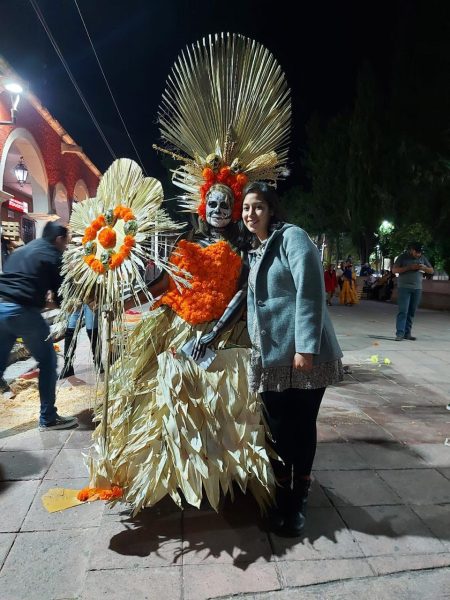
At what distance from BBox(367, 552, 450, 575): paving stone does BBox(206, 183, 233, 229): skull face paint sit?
5.85 feet

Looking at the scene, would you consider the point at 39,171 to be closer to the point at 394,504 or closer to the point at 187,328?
the point at 187,328

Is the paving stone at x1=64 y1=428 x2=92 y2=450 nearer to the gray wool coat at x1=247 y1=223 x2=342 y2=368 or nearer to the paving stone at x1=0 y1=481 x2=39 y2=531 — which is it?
the paving stone at x1=0 y1=481 x2=39 y2=531

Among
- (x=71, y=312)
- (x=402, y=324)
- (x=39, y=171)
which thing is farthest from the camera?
(x=39, y=171)

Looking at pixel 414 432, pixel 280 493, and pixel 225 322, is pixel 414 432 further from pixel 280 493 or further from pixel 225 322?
pixel 225 322

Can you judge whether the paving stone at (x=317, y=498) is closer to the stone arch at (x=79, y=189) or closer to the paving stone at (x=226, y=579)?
the paving stone at (x=226, y=579)

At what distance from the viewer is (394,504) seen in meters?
2.39

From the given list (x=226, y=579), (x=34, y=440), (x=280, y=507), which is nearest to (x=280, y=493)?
(x=280, y=507)

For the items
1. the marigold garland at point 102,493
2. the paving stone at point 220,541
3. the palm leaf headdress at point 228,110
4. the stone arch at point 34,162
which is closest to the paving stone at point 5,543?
the marigold garland at point 102,493

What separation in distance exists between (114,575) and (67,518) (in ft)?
1.91

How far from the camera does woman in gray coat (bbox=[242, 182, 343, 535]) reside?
6.31 ft

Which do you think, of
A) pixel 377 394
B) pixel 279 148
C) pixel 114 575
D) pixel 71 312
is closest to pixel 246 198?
pixel 279 148

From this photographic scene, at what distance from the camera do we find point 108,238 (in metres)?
2.20

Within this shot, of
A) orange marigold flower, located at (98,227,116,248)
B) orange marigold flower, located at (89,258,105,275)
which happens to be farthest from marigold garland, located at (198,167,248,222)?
orange marigold flower, located at (89,258,105,275)

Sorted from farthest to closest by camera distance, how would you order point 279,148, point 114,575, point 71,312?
point 279,148 < point 71,312 < point 114,575
